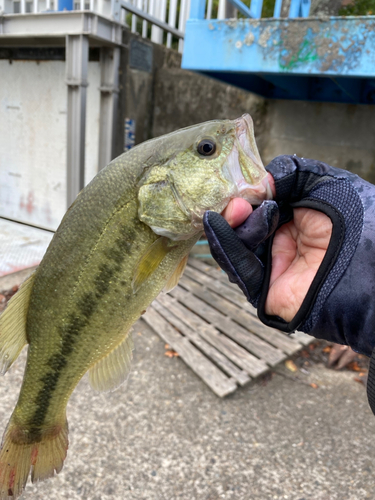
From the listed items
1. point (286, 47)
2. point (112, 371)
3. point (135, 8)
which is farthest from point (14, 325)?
point (135, 8)

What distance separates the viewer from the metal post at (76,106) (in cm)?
487

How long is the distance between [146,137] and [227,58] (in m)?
2.83

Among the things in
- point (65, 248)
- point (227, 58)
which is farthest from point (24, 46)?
point (65, 248)

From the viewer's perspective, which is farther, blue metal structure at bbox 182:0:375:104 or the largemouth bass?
blue metal structure at bbox 182:0:375:104

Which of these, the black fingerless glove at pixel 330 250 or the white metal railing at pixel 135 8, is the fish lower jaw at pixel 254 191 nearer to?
the black fingerless glove at pixel 330 250

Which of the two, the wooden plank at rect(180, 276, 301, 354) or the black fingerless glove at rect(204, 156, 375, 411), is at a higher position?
the black fingerless glove at rect(204, 156, 375, 411)

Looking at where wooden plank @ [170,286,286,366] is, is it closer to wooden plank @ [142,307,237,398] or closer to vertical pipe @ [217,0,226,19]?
wooden plank @ [142,307,237,398]

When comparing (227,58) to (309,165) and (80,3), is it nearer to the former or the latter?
(309,165)

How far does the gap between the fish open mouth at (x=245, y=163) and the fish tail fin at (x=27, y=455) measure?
1.32 m

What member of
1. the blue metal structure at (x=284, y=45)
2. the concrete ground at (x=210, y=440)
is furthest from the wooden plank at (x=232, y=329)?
the blue metal structure at (x=284, y=45)

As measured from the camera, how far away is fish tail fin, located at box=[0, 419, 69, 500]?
1.66 metres

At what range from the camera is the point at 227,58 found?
11.8ft

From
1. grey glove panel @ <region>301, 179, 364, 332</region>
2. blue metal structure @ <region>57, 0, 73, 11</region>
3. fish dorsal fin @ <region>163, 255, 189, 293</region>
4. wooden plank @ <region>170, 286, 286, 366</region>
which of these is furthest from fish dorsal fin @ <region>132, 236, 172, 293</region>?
blue metal structure @ <region>57, 0, 73, 11</region>

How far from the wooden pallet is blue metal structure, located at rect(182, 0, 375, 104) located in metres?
2.58
